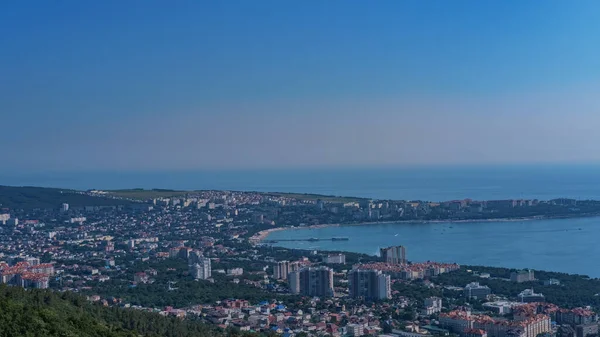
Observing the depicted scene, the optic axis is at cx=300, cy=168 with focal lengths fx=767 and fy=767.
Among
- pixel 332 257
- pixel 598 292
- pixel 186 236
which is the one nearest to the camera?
pixel 598 292

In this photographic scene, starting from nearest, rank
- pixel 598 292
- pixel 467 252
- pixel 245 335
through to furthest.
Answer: pixel 245 335 < pixel 598 292 < pixel 467 252

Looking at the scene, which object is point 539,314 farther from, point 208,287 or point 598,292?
point 208,287

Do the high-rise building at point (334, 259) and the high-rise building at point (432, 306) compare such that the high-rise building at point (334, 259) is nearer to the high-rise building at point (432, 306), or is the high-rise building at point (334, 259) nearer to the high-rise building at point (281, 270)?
the high-rise building at point (281, 270)

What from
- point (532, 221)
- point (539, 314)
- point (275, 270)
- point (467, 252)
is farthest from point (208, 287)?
point (532, 221)

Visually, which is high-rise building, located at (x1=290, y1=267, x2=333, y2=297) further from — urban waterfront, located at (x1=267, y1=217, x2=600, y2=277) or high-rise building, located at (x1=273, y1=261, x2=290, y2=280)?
urban waterfront, located at (x1=267, y1=217, x2=600, y2=277)

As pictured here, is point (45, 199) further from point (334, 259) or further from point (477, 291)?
point (477, 291)

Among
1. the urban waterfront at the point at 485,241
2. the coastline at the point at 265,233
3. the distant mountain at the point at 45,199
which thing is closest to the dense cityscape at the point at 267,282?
the coastline at the point at 265,233
